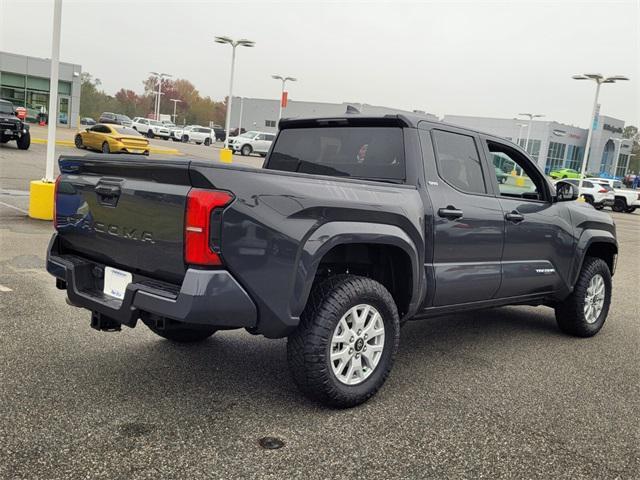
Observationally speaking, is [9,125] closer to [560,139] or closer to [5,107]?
[5,107]

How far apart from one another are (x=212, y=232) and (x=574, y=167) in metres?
96.3

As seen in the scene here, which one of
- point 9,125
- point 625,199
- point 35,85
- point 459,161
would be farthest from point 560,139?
point 459,161

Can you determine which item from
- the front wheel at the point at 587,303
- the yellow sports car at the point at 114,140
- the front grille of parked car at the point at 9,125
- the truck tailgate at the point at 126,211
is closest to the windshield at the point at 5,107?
the front grille of parked car at the point at 9,125

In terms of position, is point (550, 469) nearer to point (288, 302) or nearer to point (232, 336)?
point (288, 302)

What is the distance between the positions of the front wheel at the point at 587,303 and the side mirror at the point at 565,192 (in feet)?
2.75

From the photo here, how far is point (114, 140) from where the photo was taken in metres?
25.0

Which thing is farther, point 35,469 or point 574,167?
point 574,167

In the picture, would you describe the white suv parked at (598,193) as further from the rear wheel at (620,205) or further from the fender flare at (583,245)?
the fender flare at (583,245)

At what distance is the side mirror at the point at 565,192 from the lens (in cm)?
525

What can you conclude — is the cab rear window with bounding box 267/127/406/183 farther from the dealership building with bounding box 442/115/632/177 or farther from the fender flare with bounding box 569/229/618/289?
the dealership building with bounding box 442/115/632/177

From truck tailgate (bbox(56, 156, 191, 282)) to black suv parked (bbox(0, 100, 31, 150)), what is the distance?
22077 millimetres

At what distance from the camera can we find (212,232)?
2.98 m

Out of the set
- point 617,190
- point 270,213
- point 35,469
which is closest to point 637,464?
point 270,213

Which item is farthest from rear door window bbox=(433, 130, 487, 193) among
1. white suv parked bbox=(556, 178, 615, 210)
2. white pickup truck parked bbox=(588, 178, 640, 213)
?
white pickup truck parked bbox=(588, 178, 640, 213)
